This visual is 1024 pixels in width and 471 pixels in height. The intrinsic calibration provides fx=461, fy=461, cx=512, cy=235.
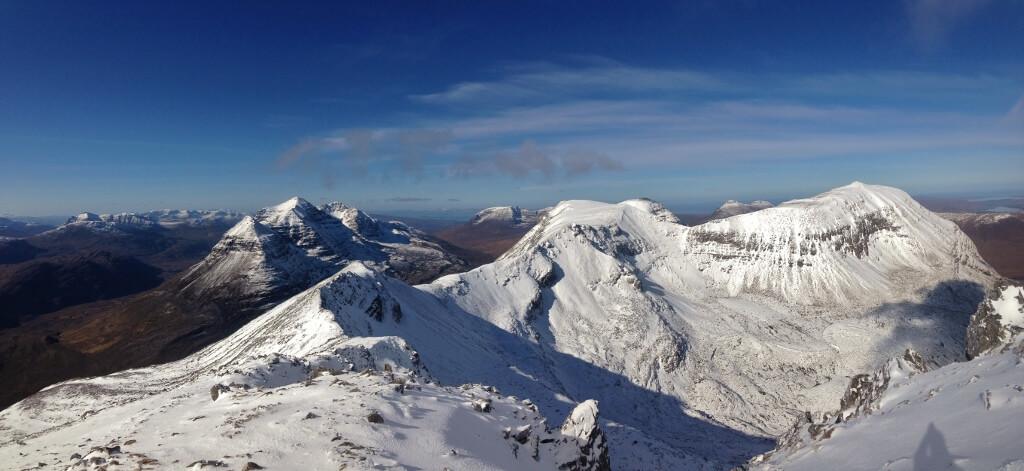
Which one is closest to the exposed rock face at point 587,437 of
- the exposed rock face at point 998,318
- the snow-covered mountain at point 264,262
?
the exposed rock face at point 998,318

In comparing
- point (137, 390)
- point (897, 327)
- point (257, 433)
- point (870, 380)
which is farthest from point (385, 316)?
point (897, 327)

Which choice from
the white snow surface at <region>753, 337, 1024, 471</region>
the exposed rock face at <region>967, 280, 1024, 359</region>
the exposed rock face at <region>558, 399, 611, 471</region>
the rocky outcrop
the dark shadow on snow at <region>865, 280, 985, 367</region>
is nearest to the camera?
the white snow surface at <region>753, 337, 1024, 471</region>

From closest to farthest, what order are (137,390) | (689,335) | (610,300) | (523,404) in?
(523,404)
(137,390)
(689,335)
(610,300)

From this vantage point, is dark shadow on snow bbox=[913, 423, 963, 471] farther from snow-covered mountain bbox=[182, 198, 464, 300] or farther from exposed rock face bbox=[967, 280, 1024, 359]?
snow-covered mountain bbox=[182, 198, 464, 300]

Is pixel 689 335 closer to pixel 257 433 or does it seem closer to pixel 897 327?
pixel 897 327

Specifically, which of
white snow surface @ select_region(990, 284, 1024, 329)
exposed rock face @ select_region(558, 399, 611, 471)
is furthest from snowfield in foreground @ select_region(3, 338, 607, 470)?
white snow surface @ select_region(990, 284, 1024, 329)

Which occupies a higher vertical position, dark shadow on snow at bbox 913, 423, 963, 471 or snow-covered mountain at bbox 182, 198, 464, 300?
dark shadow on snow at bbox 913, 423, 963, 471

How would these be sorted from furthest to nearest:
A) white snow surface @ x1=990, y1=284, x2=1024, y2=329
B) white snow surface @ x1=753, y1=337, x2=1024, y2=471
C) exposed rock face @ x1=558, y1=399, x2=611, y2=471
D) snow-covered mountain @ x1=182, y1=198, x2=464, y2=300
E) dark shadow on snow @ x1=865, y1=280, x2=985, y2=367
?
snow-covered mountain @ x1=182, y1=198, x2=464, y2=300
dark shadow on snow @ x1=865, y1=280, x2=985, y2=367
white snow surface @ x1=990, y1=284, x2=1024, y2=329
exposed rock face @ x1=558, y1=399, x2=611, y2=471
white snow surface @ x1=753, y1=337, x2=1024, y2=471
